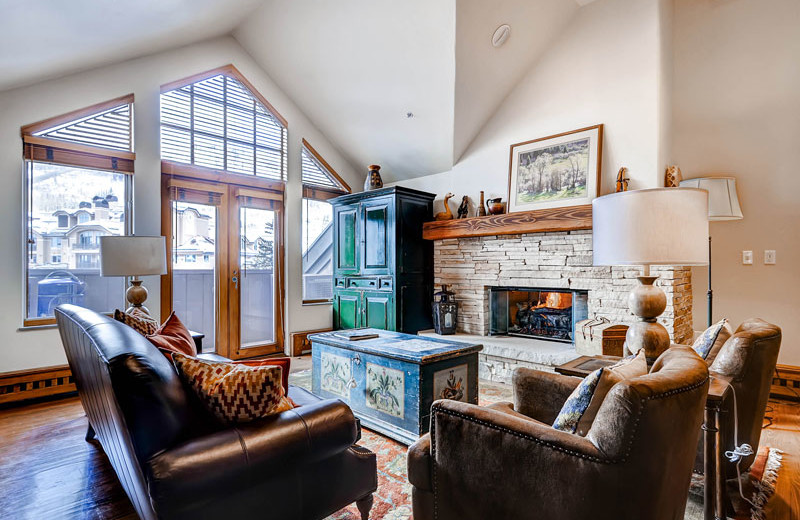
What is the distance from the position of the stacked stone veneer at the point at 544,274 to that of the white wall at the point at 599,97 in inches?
21.2

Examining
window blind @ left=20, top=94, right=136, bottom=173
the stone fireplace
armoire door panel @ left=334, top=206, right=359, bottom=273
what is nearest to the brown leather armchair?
the stone fireplace

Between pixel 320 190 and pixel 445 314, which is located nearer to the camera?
pixel 445 314

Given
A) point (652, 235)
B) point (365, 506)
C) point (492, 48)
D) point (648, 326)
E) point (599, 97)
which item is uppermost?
point (492, 48)

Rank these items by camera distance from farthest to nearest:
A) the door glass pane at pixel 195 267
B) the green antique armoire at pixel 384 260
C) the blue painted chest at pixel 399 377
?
1. the green antique armoire at pixel 384 260
2. the door glass pane at pixel 195 267
3. the blue painted chest at pixel 399 377

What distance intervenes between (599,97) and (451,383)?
280cm

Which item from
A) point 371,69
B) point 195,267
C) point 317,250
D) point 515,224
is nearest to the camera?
point 515,224

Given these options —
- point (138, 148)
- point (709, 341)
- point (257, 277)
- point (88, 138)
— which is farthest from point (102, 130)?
point (709, 341)

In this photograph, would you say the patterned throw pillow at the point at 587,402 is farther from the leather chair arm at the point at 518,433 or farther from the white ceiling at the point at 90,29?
the white ceiling at the point at 90,29

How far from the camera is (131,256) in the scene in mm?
3072

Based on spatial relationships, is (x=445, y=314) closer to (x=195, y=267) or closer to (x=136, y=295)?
(x=195, y=267)

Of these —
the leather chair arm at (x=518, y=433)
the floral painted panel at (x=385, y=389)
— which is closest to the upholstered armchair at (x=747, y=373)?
the leather chair arm at (x=518, y=433)

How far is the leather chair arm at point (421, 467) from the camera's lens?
1332 millimetres

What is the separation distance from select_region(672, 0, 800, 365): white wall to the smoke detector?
63.9 inches

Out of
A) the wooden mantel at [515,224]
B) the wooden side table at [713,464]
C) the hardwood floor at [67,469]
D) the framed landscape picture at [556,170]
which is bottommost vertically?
the hardwood floor at [67,469]
